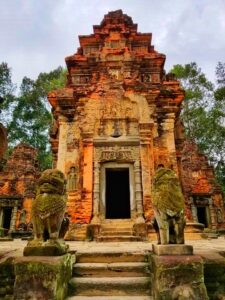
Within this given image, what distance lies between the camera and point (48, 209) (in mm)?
3838

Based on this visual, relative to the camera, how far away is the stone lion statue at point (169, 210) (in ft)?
12.4

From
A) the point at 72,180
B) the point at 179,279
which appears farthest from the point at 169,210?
the point at 72,180

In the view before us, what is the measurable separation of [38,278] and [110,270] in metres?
1.18

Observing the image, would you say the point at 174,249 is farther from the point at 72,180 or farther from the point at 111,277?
the point at 72,180

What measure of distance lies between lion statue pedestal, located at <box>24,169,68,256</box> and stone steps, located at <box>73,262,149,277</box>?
0.44m

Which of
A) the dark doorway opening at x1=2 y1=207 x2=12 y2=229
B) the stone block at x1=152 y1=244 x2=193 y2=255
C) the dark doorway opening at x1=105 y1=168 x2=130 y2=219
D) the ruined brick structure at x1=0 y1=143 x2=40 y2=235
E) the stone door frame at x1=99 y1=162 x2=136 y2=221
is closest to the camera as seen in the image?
the stone block at x1=152 y1=244 x2=193 y2=255

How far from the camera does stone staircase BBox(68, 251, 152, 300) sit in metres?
3.64

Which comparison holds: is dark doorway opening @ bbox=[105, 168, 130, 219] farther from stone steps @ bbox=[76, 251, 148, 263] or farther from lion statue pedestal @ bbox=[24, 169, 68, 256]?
lion statue pedestal @ bbox=[24, 169, 68, 256]

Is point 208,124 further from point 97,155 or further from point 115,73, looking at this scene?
point 97,155

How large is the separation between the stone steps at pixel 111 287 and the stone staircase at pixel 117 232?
388 cm

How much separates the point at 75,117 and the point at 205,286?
7716 mm

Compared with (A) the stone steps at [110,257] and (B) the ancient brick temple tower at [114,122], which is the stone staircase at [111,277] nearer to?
(A) the stone steps at [110,257]

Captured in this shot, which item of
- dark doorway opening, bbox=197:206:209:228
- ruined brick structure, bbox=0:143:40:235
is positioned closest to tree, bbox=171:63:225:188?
dark doorway opening, bbox=197:206:209:228

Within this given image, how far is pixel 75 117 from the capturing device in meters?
10.1
